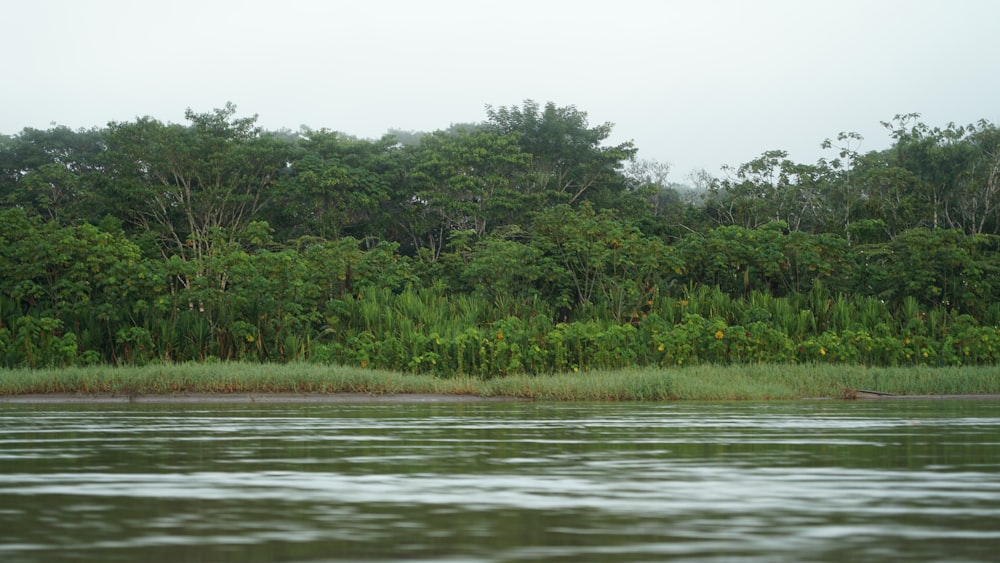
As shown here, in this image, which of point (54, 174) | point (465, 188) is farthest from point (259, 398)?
point (54, 174)

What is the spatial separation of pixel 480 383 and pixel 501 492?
1243 centimetres

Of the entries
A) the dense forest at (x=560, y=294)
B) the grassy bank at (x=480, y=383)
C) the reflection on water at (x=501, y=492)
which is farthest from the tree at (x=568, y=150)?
the reflection on water at (x=501, y=492)

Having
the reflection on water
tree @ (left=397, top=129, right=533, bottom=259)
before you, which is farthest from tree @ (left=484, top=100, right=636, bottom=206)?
the reflection on water

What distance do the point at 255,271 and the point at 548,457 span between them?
1620 centimetres

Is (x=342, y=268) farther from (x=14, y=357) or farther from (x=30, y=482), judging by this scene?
(x=30, y=482)

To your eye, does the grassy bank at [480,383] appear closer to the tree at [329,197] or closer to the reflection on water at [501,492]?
the reflection on water at [501,492]

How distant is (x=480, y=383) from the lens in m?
17.3

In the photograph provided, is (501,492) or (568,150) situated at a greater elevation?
(568,150)

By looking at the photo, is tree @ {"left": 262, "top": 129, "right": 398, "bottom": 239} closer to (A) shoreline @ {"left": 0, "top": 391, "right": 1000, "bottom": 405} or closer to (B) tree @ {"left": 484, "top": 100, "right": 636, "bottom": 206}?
(B) tree @ {"left": 484, "top": 100, "right": 636, "bottom": 206}

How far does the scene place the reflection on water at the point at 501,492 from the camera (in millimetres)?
3445

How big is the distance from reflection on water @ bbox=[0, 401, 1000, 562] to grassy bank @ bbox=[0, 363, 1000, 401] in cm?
642

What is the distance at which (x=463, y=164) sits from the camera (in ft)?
142

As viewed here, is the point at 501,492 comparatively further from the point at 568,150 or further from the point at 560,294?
the point at 568,150

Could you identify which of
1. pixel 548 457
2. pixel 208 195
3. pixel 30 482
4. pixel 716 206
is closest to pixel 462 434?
pixel 548 457
